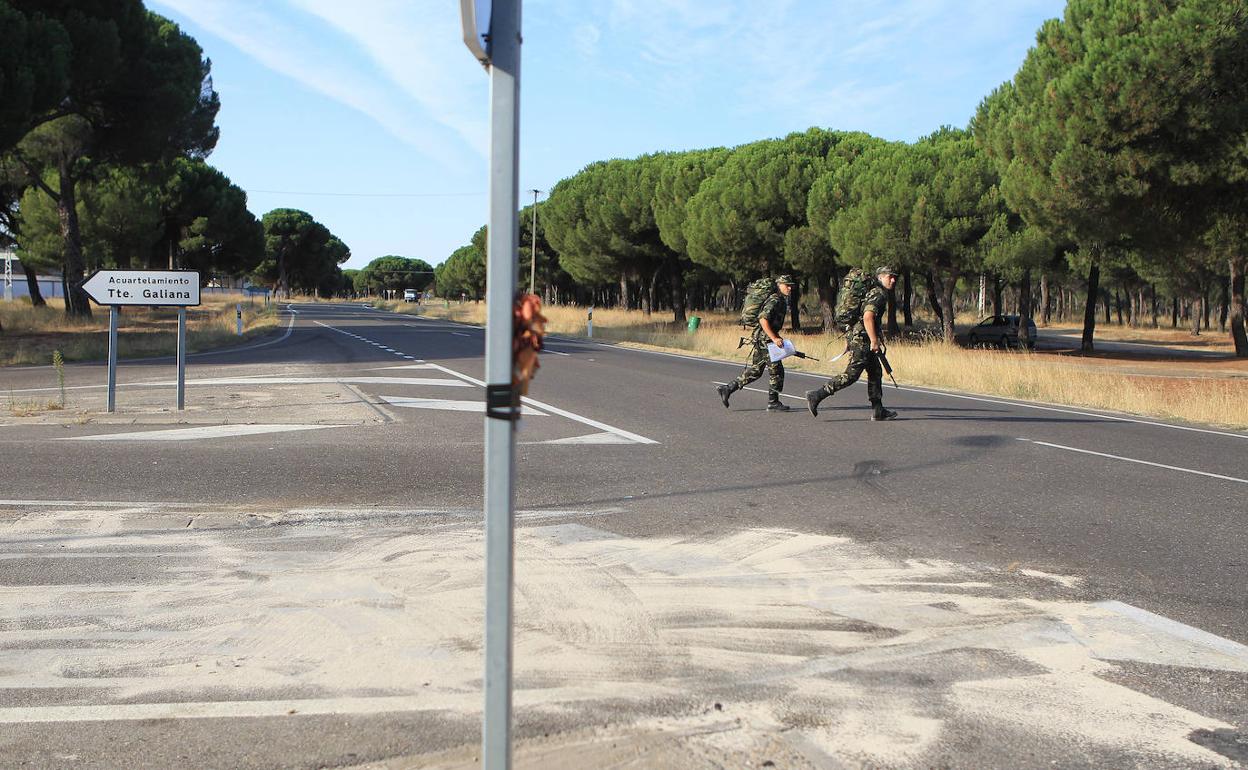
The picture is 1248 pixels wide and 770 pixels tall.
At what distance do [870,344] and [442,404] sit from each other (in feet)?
19.6

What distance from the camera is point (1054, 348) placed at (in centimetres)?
4300

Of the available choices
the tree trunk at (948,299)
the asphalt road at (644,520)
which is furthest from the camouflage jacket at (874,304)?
the tree trunk at (948,299)

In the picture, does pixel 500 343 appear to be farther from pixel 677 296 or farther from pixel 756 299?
pixel 677 296

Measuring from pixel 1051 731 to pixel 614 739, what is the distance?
4.96 feet

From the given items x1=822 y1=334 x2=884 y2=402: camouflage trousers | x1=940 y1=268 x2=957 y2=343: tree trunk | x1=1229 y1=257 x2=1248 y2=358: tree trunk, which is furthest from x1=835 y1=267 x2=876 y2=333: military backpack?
Result: x1=940 y1=268 x2=957 y2=343: tree trunk

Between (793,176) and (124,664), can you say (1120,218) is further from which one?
(124,664)

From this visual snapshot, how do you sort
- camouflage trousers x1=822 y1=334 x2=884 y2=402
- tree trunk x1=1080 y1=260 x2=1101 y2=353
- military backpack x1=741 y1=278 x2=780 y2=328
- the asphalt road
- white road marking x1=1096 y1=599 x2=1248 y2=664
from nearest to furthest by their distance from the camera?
the asphalt road
white road marking x1=1096 y1=599 x2=1248 y2=664
camouflage trousers x1=822 y1=334 x2=884 y2=402
military backpack x1=741 y1=278 x2=780 y2=328
tree trunk x1=1080 y1=260 x2=1101 y2=353

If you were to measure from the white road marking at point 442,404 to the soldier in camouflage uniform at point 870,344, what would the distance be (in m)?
3.88

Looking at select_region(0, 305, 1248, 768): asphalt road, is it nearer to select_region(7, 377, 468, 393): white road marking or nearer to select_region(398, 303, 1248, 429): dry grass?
select_region(7, 377, 468, 393): white road marking

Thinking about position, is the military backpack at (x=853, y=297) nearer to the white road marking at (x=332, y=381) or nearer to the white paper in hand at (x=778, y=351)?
the white paper in hand at (x=778, y=351)

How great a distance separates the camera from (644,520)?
6.79 m

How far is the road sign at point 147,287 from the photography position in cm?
1199

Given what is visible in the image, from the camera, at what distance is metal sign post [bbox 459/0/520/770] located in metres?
2.33

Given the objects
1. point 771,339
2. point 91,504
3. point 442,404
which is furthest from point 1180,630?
point 442,404
